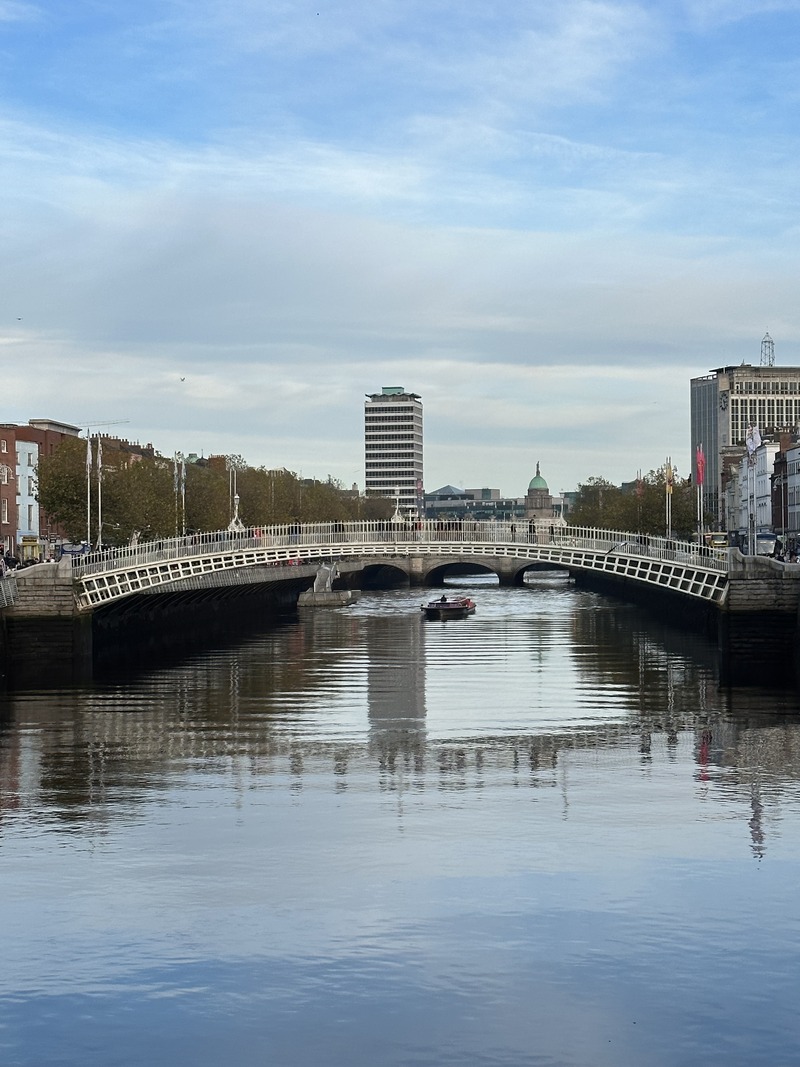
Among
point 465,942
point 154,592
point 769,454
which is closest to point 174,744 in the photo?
point 465,942

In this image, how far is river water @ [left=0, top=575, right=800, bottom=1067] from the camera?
1991 centimetres

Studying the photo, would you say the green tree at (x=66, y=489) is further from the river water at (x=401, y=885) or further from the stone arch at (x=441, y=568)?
the stone arch at (x=441, y=568)

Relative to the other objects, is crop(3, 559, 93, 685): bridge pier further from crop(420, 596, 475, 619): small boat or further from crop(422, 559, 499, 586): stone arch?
crop(422, 559, 499, 586): stone arch

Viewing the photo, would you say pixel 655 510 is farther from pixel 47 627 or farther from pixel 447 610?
pixel 47 627

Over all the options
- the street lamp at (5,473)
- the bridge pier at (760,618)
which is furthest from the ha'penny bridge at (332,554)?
the street lamp at (5,473)

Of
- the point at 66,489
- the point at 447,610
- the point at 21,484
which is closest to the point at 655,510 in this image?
the point at 447,610

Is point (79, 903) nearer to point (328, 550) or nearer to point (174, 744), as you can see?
point (174, 744)

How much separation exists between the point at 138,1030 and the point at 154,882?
22.4 feet

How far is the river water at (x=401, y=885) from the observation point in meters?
19.9

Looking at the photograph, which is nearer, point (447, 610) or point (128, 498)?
point (128, 498)

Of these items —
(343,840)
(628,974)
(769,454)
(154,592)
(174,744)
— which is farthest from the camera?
(769,454)

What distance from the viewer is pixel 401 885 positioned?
2634 centimetres

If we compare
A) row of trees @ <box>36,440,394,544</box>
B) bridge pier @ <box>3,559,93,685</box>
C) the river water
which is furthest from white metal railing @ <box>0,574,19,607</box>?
row of trees @ <box>36,440,394,544</box>

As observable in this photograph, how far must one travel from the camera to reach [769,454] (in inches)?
5315
